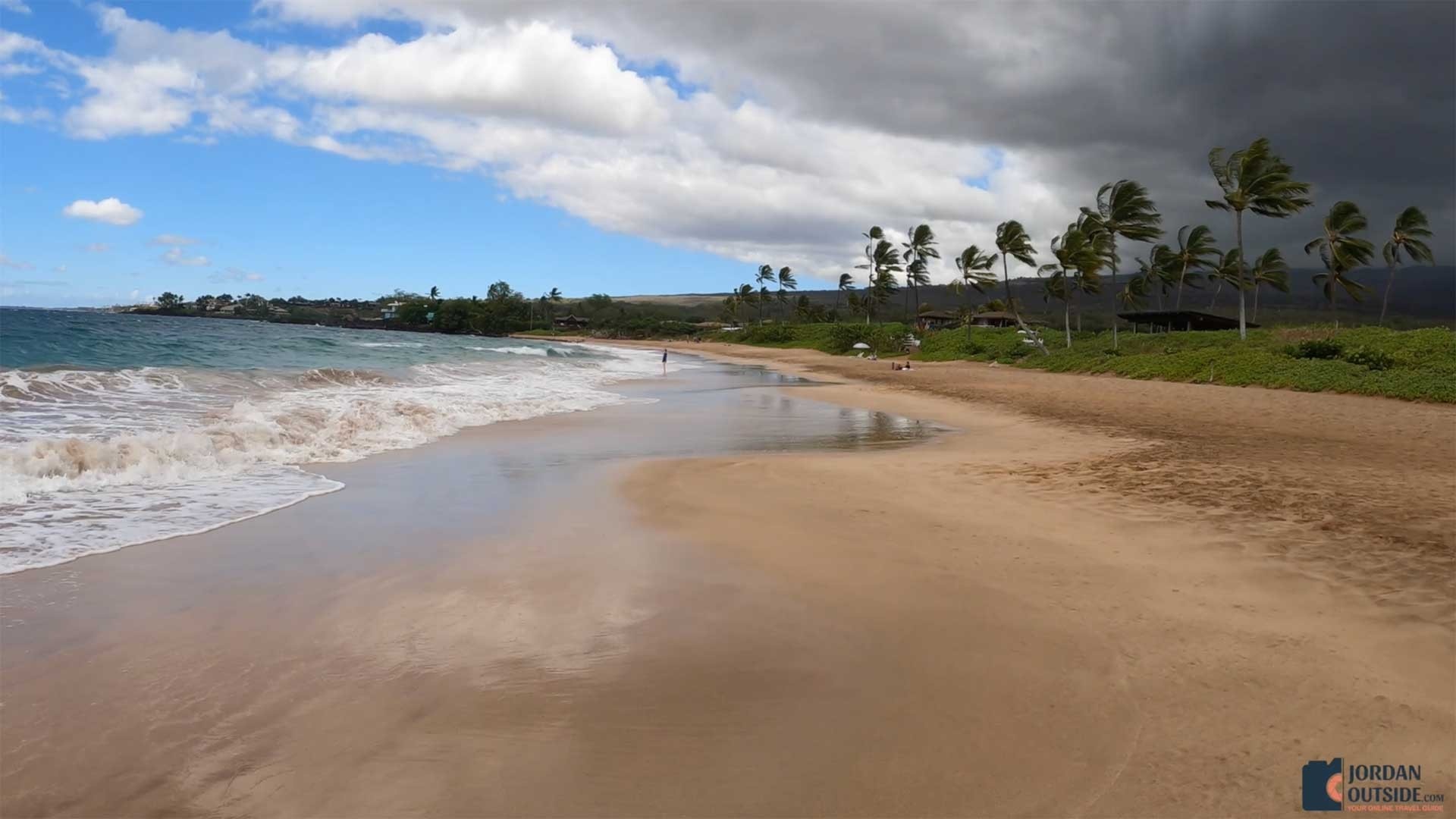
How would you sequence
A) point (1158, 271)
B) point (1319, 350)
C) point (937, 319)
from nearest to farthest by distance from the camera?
point (1319, 350) < point (1158, 271) < point (937, 319)

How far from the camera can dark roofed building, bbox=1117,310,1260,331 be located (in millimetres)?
40375

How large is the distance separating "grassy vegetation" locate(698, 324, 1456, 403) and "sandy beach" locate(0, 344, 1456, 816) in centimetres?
1352

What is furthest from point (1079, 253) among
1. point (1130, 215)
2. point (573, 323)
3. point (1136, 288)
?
point (573, 323)

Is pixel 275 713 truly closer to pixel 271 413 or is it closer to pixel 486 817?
pixel 486 817

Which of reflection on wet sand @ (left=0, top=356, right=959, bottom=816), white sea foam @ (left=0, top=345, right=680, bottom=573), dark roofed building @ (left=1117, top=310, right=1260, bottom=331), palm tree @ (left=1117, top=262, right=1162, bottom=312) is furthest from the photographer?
palm tree @ (left=1117, top=262, right=1162, bottom=312)

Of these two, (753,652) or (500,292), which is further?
(500,292)

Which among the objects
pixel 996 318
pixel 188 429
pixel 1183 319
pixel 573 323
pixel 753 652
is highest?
pixel 573 323

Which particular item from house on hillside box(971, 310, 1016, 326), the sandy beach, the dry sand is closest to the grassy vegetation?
the dry sand

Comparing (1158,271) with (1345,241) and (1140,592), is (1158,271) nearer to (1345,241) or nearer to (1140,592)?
(1345,241)

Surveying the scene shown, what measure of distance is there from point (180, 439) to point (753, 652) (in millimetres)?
9110

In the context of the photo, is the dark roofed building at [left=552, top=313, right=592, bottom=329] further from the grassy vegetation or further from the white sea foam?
the white sea foam

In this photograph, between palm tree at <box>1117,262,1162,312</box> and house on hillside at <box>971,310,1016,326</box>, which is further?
palm tree at <box>1117,262,1162,312</box>

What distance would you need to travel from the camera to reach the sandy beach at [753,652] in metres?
3.08

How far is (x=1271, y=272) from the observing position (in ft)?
162
